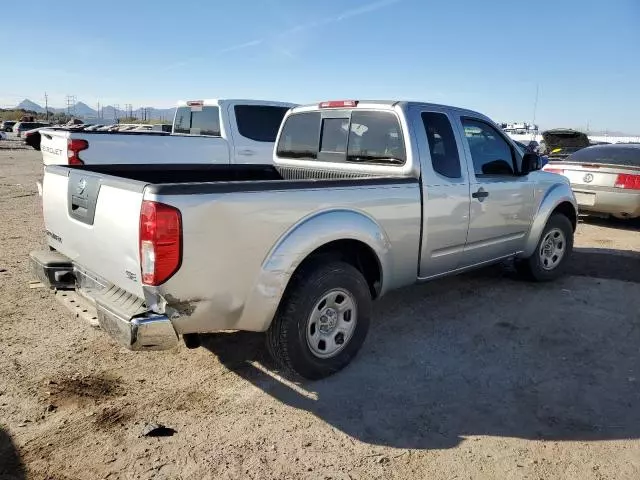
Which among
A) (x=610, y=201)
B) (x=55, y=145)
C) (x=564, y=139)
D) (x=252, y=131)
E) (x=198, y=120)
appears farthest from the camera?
(x=564, y=139)

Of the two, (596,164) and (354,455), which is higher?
(596,164)

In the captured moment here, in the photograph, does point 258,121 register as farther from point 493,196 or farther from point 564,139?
point 564,139

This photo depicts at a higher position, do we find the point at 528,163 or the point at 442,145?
the point at 442,145

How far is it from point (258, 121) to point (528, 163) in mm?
4797

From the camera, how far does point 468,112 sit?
481cm

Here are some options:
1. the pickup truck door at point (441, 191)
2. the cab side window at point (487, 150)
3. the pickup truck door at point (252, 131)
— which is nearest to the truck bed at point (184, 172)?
the pickup truck door at point (441, 191)

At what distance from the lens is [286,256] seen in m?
3.14

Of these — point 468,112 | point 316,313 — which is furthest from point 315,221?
point 468,112

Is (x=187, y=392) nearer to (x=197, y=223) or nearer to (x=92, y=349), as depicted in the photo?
(x=92, y=349)

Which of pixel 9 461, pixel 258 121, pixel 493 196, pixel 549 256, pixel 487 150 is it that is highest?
pixel 258 121

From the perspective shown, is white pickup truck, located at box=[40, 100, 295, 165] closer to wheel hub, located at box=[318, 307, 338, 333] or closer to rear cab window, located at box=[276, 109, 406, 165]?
rear cab window, located at box=[276, 109, 406, 165]

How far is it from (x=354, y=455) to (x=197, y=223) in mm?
1512

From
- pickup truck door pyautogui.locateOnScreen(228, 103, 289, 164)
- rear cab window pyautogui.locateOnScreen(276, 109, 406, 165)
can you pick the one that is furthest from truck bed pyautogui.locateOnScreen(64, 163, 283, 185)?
pickup truck door pyautogui.locateOnScreen(228, 103, 289, 164)

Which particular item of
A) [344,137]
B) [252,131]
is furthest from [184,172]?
[252,131]
